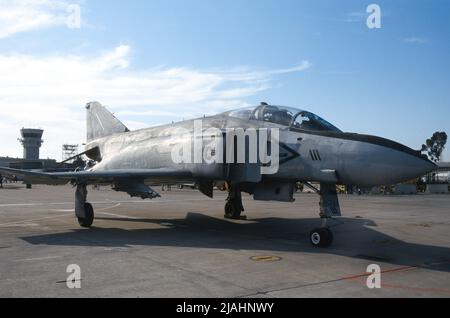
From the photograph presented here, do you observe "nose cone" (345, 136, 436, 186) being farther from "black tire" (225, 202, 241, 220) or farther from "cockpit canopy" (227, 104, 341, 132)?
"black tire" (225, 202, 241, 220)

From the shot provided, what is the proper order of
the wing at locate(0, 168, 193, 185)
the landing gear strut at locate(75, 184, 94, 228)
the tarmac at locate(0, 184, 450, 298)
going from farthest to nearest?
the landing gear strut at locate(75, 184, 94, 228) < the wing at locate(0, 168, 193, 185) < the tarmac at locate(0, 184, 450, 298)

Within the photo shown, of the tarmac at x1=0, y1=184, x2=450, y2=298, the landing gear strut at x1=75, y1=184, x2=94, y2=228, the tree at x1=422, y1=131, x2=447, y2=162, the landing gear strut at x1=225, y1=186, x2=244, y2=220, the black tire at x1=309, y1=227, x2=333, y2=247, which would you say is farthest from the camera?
the tree at x1=422, y1=131, x2=447, y2=162

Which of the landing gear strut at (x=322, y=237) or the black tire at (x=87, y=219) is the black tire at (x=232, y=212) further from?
the landing gear strut at (x=322, y=237)

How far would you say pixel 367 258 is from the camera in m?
8.53

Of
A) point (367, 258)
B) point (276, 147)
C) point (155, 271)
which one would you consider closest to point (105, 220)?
point (276, 147)

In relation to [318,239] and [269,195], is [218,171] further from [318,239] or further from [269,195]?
[318,239]

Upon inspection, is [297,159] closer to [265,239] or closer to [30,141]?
[265,239]

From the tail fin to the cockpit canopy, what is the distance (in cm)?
835

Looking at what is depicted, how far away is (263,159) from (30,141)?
544 feet

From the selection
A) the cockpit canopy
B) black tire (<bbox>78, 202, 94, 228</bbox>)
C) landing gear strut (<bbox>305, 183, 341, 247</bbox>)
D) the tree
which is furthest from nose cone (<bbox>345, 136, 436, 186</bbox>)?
the tree

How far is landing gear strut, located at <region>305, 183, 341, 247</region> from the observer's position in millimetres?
9664

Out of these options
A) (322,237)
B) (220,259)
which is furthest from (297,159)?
(220,259)

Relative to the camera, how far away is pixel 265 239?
11109mm

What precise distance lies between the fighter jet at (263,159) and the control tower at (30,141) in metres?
158
